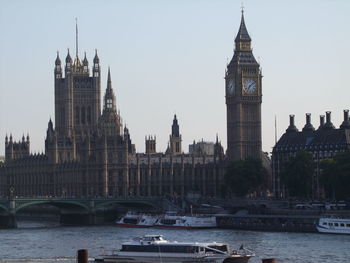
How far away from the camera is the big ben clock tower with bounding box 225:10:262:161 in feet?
524

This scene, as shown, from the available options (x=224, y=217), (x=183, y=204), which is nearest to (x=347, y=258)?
(x=224, y=217)

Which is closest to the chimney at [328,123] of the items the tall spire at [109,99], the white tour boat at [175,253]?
the tall spire at [109,99]

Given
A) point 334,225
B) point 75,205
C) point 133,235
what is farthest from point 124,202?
point 334,225

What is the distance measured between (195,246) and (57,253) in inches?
477

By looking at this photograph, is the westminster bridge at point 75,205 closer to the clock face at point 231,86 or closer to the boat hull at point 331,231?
the clock face at point 231,86

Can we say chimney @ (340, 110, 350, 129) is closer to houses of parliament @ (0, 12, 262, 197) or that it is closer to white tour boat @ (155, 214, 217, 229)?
houses of parliament @ (0, 12, 262, 197)

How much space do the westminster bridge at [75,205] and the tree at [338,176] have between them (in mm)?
20219

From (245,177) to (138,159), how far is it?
78.3ft

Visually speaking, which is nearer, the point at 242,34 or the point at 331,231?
the point at 331,231

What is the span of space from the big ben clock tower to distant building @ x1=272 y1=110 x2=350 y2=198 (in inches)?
204

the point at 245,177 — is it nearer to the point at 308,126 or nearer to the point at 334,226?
the point at 308,126

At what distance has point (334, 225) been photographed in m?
108

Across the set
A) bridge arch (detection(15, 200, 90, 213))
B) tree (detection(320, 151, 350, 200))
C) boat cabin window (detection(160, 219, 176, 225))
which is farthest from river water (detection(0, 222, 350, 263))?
tree (detection(320, 151, 350, 200))

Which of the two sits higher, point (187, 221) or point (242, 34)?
point (242, 34)
